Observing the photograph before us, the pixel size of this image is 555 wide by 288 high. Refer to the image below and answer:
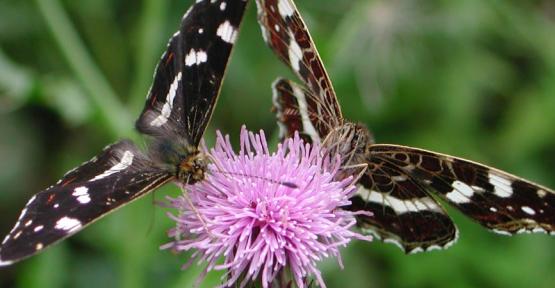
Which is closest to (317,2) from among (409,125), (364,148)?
(409,125)

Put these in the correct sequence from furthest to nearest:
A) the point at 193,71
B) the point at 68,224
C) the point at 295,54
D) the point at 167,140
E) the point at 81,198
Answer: the point at 295,54
the point at 193,71
the point at 167,140
the point at 81,198
the point at 68,224

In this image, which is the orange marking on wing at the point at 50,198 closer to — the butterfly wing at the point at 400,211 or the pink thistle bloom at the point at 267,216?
the pink thistle bloom at the point at 267,216

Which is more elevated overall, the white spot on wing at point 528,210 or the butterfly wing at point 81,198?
the butterfly wing at point 81,198

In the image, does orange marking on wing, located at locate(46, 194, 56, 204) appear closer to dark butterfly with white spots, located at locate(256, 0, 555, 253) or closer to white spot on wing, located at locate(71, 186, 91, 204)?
white spot on wing, located at locate(71, 186, 91, 204)

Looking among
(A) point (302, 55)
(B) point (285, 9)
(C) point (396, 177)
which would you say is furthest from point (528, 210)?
(B) point (285, 9)

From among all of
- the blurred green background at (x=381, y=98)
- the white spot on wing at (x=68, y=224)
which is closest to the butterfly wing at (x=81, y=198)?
the white spot on wing at (x=68, y=224)

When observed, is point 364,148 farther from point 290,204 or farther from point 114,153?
point 114,153

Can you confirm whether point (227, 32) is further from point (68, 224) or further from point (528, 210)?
point (528, 210)
